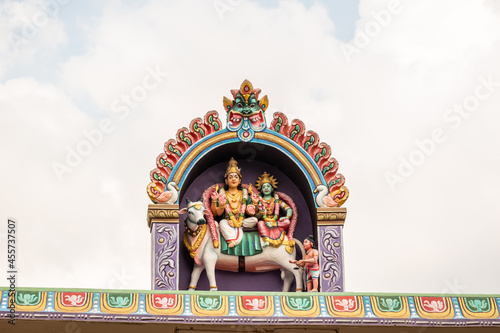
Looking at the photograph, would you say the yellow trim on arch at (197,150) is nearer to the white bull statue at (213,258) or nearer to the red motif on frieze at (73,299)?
the white bull statue at (213,258)

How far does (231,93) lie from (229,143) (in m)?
0.85

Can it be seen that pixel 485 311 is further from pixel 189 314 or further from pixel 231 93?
pixel 231 93

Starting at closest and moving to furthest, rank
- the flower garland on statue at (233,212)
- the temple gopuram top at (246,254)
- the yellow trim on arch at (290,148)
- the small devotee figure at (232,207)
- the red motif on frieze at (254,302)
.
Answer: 1. the temple gopuram top at (246,254)
2. the red motif on frieze at (254,302)
3. the small devotee figure at (232,207)
4. the flower garland on statue at (233,212)
5. the yellow trim on arch at (290,148)

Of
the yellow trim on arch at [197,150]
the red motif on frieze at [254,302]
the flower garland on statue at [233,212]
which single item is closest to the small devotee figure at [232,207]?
the flower garland on statue at [233,212]

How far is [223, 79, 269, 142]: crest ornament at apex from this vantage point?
1684 centimetres

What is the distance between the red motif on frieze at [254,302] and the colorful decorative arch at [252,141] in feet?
8.36

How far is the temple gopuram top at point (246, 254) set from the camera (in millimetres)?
14211

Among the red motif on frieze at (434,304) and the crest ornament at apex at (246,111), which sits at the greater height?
the crest ornament at apex at (246,111)

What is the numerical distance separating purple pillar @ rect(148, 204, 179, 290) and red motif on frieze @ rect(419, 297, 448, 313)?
3.71 meters

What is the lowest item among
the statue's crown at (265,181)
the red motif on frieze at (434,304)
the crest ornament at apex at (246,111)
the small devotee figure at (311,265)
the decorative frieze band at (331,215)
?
the red motif on frieze at (434,304)

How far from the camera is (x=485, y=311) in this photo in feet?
48.1

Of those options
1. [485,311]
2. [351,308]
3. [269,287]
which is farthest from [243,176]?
[485,311]

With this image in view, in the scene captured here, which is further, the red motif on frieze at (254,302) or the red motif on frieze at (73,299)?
the red motif on frieze at (254,302)

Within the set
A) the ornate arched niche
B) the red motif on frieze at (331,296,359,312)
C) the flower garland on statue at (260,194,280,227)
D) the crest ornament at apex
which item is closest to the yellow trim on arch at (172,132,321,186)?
the ornate arched niche
